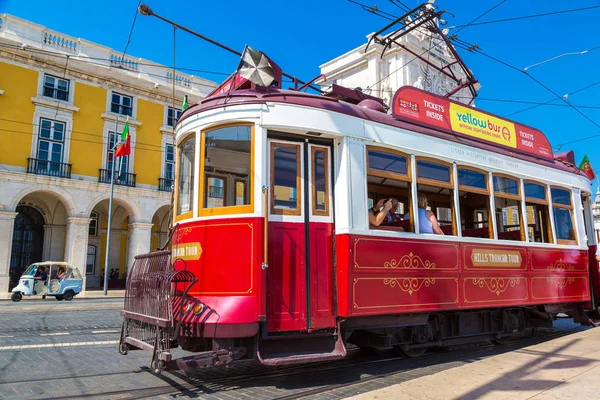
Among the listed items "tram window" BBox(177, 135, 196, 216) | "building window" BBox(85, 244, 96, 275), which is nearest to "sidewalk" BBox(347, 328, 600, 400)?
"tram window" BBox(177, 135, 196, 216)

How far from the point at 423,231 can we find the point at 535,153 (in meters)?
3.77

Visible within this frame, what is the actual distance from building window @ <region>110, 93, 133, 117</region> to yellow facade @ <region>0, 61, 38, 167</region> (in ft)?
12.9

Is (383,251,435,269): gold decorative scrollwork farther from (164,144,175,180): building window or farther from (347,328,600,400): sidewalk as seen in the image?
(164,144,175,180): building window

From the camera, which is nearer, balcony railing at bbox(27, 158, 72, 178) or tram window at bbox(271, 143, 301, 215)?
tram window at bbox(271, 143, 301, 215)

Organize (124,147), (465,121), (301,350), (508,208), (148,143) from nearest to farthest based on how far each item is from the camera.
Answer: (301,350) → (465,121) → (508,208) → (124,147) → (148,143)

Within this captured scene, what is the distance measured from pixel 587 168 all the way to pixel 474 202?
499 cm

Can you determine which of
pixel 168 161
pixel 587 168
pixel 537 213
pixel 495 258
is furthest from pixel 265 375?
pixel 168 161

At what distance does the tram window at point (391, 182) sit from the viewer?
606 centimetres

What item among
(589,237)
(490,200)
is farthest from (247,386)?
(589,237)

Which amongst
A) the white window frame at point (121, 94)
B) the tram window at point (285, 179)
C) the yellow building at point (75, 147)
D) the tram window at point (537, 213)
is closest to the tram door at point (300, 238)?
the tram window at point (285, 179)

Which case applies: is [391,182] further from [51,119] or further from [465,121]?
[51,119]

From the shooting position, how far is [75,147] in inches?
960

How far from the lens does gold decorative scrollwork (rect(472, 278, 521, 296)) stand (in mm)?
7000

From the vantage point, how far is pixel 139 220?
85.8 ft
